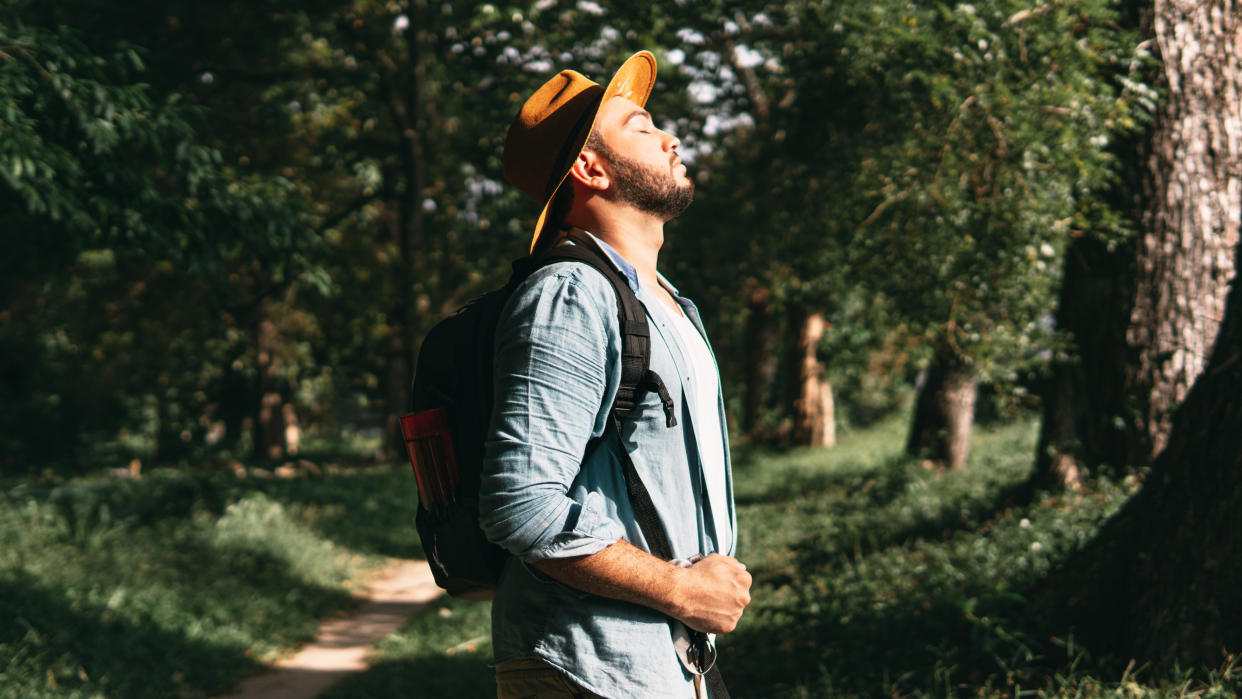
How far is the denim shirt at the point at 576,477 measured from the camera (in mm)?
1754

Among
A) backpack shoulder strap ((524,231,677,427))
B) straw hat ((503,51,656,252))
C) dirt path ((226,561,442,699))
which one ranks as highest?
straw hat ((503,51,656,252))

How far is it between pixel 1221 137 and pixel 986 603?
3388 millimetres

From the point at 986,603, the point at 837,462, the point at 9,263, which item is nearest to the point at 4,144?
the point at 9,263

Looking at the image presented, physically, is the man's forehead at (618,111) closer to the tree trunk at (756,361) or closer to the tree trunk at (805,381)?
the tree trunk at (805,381)

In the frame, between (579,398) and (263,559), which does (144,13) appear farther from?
(579,398)

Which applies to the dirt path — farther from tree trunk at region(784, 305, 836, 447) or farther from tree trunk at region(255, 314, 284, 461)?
tree trunk at region(255, 314, 284, 461)

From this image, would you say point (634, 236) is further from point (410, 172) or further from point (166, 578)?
point (410, 172)

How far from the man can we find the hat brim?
0.04 ft

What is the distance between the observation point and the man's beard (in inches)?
83.0

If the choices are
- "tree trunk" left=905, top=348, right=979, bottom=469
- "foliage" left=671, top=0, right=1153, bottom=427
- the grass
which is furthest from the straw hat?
"tree trunk" left=905, top=348, right=979, bottom=469

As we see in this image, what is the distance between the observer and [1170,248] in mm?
6230

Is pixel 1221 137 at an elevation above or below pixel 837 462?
above

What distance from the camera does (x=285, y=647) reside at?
7.20 metres

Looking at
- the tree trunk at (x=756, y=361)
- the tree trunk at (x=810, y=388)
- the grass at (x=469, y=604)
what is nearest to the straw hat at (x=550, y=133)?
the grass at (x=469, y=604)
